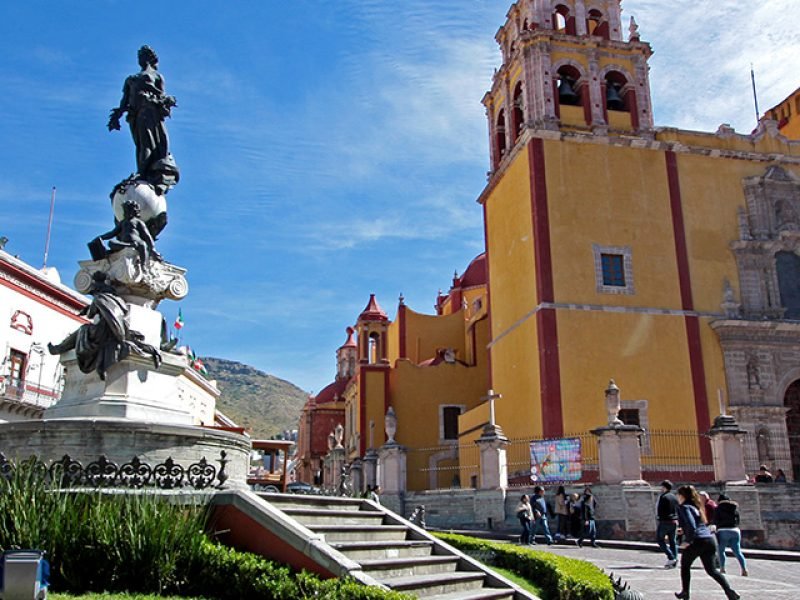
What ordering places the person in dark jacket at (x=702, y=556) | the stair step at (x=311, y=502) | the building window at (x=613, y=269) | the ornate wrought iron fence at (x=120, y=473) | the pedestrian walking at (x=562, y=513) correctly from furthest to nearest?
1. the building window at (x=613, y=269)
2. the pedestrian walking at (x=562, y=513)
3. the person in dark jacket at (x=702, y=556)
4. the stair step at (x=311, y=502)
5. the ornate wrought iron fence at (x=120, y=473)

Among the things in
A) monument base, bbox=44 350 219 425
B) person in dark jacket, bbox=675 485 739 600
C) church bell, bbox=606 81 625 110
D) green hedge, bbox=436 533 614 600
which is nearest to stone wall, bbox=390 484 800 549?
green hedge, bbox=436 533 614 600

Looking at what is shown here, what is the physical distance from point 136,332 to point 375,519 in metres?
3.69

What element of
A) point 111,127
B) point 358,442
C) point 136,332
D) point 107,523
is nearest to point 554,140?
point 358,442

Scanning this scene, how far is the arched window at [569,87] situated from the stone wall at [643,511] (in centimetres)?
1525

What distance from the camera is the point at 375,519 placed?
9.54 m

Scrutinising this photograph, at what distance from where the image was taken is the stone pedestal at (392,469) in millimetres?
24125

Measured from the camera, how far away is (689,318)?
2641cm

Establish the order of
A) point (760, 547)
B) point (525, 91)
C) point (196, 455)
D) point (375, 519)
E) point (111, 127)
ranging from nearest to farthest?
point (196, 455), point (375, 519), point (111, 127), point (760, 547), point (525, 91)

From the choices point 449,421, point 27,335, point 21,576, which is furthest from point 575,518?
point 27,335

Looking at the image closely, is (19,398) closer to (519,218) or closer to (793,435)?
(519,218)

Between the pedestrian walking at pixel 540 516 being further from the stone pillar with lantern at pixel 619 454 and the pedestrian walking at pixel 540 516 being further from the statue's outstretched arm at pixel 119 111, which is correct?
the statue's outstretched arm at pixel 119 111

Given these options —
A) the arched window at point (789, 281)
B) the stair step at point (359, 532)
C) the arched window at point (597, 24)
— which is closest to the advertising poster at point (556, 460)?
the arched window at point (789, 281)

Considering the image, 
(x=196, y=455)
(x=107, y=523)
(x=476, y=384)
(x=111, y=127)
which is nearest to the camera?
(x=107, y=523)

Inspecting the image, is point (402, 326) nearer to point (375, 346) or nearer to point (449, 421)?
point (375, 346)
